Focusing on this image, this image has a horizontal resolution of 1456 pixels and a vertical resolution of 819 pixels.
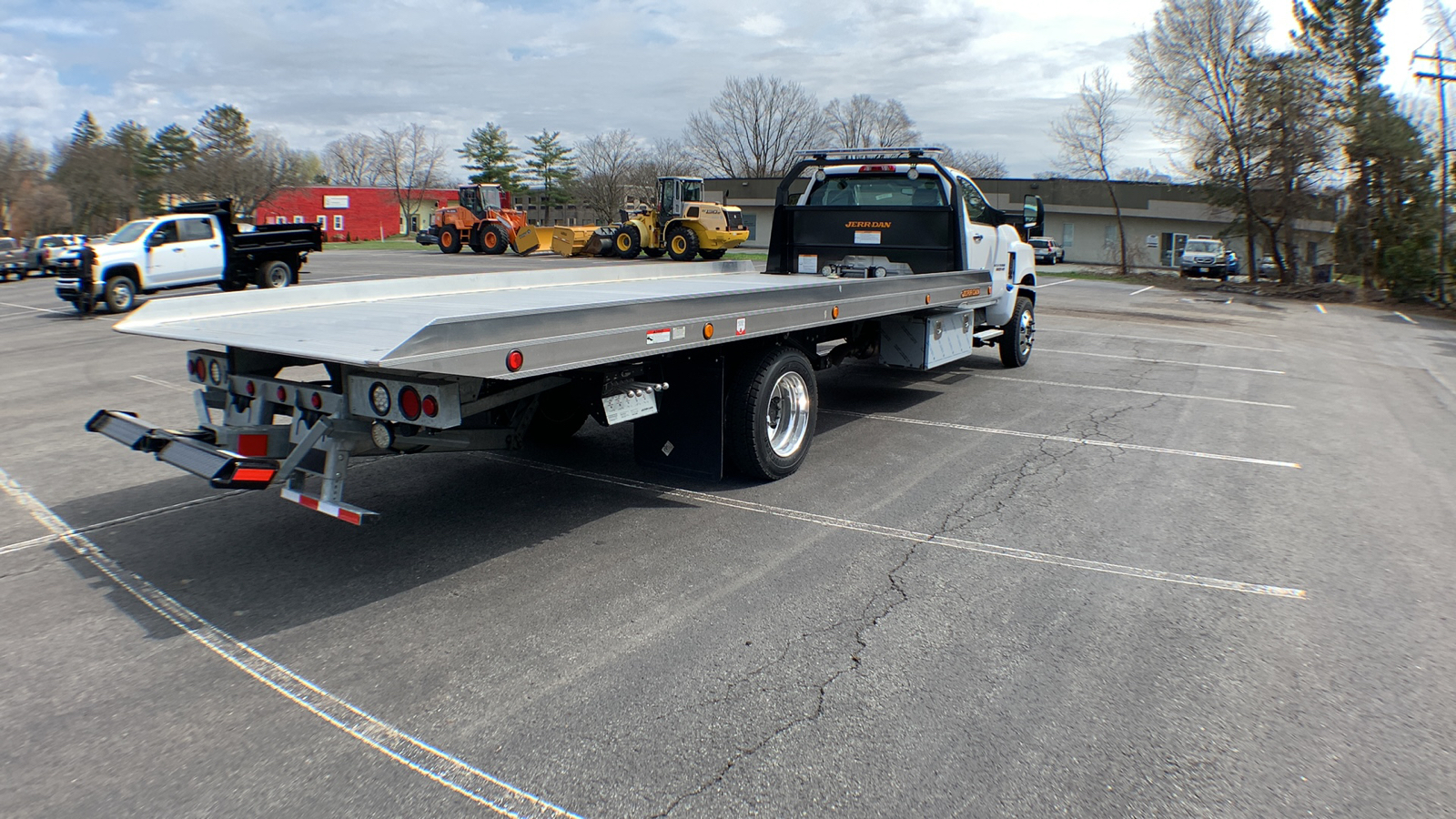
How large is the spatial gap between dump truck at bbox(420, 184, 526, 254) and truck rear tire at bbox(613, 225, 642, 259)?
6.00 meters

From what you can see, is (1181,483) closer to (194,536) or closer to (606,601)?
(606,601)

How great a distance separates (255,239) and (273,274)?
923mm

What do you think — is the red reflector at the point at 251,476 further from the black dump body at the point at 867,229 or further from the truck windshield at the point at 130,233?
the truck windshield at the point at 130,233

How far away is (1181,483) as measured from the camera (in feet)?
22.0

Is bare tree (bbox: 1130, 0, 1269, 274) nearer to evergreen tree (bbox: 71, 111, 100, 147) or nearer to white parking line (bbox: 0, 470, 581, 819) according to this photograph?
white parking line (bbox: 0, 470, 581, 819)

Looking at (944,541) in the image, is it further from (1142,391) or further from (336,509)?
(1142,391)

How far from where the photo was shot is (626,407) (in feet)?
17.5

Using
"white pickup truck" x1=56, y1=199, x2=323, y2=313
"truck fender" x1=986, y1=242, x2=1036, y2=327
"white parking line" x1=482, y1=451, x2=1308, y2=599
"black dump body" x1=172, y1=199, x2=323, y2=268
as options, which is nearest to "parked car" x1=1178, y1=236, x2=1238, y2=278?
"truck fender" x1=986, y1=242, x2=1036, y2=327

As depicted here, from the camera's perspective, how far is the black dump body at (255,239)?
2123 centimetres

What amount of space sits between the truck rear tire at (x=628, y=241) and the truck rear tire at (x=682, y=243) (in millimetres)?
2333

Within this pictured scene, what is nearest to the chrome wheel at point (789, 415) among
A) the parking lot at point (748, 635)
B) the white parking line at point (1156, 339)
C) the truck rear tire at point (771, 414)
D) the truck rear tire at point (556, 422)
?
the truck rear tire at point (771, 414)

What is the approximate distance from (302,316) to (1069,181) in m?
57.3

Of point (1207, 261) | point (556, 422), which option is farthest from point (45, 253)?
point (1207, 261)

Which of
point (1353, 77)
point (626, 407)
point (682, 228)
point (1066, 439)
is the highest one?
point (1353, 77)
